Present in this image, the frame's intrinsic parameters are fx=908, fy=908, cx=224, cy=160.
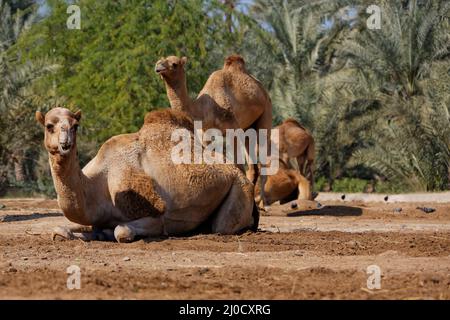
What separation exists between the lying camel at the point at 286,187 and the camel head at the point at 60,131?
8410 mm

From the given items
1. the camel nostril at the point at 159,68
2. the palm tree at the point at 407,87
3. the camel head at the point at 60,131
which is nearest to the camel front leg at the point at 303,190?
the camel nostril at the point at 159,68

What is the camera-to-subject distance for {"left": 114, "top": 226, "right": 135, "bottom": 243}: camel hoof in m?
8.92

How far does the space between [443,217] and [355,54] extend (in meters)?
11.8

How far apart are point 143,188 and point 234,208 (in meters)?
1.24

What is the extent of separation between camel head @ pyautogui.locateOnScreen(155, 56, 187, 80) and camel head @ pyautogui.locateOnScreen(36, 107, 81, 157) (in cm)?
505

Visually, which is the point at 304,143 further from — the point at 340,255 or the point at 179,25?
the point at 340,255

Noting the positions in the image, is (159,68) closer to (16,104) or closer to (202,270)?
(202,270)

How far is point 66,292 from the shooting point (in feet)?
19.0

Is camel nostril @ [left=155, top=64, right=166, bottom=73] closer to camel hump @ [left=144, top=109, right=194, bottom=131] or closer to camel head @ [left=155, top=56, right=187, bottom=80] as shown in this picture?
camel head @ [left=155, top=56, right=187, bottom=80]

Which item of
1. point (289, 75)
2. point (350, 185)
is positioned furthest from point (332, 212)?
point (289, 75)

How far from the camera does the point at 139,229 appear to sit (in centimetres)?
909

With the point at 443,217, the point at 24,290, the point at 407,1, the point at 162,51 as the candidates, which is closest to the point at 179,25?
the point at 162,51

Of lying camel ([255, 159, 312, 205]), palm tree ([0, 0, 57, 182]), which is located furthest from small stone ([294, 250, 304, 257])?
palm tree ([0, 0, 57, 182])

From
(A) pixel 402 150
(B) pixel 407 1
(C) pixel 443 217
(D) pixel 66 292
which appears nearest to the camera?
(D) pixel 66 292
